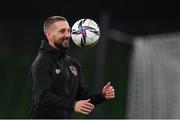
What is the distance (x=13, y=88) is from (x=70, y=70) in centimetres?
724

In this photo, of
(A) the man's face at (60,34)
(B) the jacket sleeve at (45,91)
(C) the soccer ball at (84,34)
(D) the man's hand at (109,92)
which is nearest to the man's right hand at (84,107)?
(B) the jacket sleeve at (45,91)

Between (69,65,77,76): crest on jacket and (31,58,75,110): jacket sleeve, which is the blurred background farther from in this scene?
(31,58,75,110): jacket sleeve

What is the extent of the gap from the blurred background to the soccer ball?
12.2 feet

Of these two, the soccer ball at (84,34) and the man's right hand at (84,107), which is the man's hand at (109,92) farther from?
the man's right hand at (84,107)

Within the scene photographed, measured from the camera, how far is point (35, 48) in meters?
14.5

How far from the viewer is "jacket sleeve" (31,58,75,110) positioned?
18.6 feet

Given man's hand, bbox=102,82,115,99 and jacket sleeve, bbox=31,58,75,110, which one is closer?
jacket sleeve, bbox=31,58,75,110

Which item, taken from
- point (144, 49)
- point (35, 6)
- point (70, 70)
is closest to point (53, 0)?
point (35, 6)

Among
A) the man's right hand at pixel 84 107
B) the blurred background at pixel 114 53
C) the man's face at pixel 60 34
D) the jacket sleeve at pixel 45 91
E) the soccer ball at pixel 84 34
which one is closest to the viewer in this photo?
the man's right hand at pixel 84 107

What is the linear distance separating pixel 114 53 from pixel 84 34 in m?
7.84

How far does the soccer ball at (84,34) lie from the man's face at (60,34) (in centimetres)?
16

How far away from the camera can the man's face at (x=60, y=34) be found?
6.00 meters

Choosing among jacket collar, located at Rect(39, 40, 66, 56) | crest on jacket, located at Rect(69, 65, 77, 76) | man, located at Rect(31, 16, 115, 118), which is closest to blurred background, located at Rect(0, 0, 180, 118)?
crest on jacket, located at Rect(69, 65, 77, 76)

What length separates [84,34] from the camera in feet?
20.3
